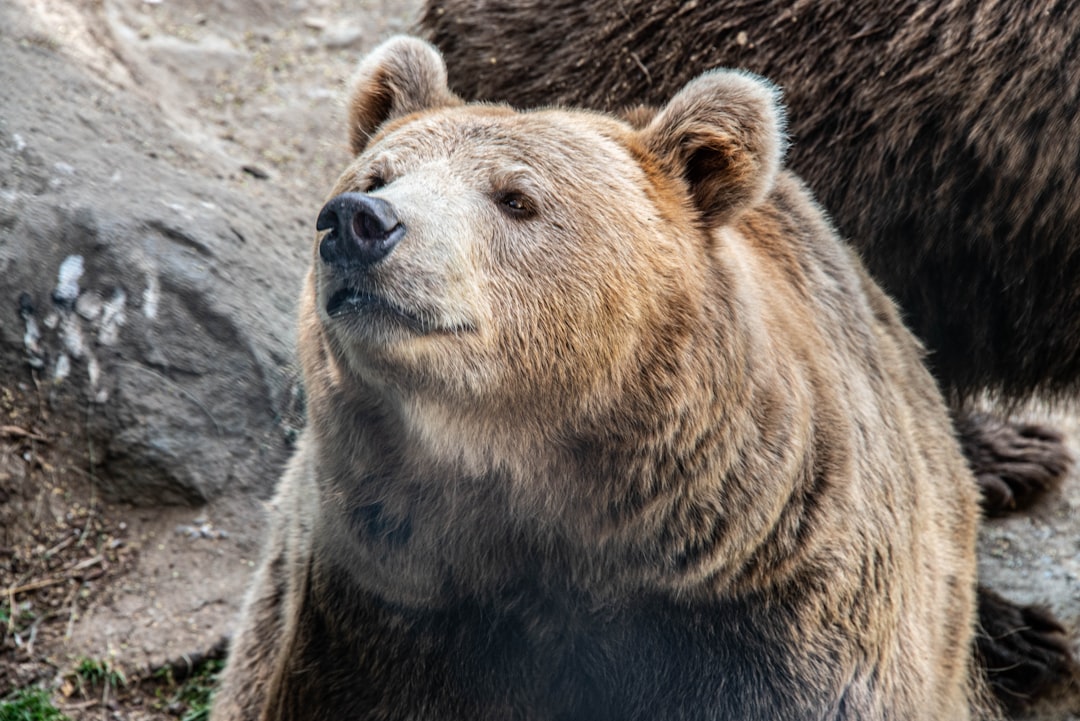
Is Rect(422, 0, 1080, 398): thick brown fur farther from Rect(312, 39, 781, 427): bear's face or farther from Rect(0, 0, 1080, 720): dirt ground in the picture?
Rect(312, 39, 781, 427): bear's face

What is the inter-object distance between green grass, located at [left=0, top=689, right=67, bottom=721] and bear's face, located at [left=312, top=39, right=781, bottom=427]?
8.10ft

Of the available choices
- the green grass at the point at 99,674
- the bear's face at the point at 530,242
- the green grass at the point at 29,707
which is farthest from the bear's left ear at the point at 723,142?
the green grass at the point at 29,707

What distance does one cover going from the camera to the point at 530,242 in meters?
3.58

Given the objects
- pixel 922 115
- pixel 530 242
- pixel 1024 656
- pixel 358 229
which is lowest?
pixel 1024 656

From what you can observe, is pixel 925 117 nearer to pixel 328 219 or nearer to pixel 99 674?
pixel 328 219

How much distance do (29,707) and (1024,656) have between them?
413 centimetres

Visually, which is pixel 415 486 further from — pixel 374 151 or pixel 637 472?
pixel 374 151

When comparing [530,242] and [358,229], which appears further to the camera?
[530,242]

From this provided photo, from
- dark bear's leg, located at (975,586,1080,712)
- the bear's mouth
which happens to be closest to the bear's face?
the bear's mouth

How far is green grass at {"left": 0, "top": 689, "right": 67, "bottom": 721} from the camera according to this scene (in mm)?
5129

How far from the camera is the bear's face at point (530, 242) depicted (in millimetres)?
3271

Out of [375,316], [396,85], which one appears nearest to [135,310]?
[396,85]

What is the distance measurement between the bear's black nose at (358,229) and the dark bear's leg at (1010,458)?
4274 mm

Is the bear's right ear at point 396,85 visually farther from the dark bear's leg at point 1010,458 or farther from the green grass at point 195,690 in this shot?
the dark bear's leg at point 1010,458
